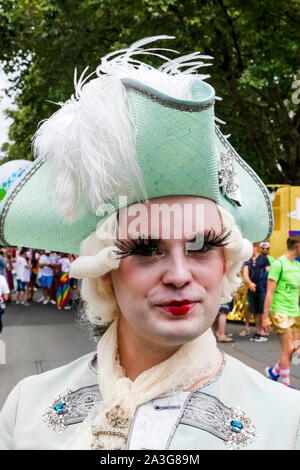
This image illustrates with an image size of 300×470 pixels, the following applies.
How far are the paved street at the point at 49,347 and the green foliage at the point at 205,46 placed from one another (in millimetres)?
3550

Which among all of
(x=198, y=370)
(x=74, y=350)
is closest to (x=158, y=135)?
(x=198, y=370)

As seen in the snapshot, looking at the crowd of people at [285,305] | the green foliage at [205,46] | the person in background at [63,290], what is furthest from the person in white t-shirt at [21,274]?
the crowd of people at [285,305]

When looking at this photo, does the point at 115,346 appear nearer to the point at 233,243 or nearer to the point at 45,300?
the point at 233,243

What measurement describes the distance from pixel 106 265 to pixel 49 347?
26.8ft

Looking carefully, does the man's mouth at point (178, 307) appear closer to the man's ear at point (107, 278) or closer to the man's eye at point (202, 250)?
the man's eye at point (202, 250)

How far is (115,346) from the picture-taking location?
1.83 metres

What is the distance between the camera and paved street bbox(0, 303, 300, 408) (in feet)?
25.6

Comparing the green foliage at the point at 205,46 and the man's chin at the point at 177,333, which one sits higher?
the green foliage at the point at 205,46

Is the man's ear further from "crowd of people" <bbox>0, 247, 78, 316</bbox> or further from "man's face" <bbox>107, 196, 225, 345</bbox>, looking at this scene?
"crowd of people" <bbox>0, 247, 78, 316</bbox>

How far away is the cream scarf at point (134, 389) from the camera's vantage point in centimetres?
165

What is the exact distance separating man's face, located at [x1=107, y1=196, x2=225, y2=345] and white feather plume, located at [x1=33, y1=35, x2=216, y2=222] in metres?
0.11

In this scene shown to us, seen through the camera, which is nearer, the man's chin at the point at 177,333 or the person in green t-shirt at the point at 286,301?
the man's chin at the point at 177,333

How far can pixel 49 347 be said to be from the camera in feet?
A: 31.3

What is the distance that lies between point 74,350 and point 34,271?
8.59 meters
